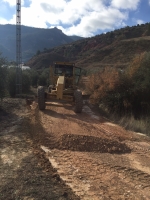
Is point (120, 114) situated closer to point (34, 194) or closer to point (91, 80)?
→ point (91, 80)

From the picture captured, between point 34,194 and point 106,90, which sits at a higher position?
point 106,90

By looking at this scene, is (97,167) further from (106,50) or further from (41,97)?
(106,50)

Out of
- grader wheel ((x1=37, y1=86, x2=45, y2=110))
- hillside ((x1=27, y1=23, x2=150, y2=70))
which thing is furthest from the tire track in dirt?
hillside ((x1=27, y1=23, x2=150, y2=70))

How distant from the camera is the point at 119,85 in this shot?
624 inches

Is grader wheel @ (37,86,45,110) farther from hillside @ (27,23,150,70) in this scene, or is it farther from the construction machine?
hillside @ (27,23,150,70)

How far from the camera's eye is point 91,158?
284 inches

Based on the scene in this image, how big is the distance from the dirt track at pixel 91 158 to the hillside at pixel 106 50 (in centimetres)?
3756

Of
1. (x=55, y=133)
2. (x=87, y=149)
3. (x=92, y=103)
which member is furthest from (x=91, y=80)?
(x=87, y=149)

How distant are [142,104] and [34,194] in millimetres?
12231

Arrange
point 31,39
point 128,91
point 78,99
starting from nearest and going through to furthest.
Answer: point 78,99, point 128,91, point 31,39

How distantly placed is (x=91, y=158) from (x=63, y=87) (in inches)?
A: 270

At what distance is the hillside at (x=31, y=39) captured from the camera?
→ 126m

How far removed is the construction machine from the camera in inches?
528

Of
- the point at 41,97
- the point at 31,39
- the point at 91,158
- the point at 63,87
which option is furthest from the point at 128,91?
the point at 31,39
